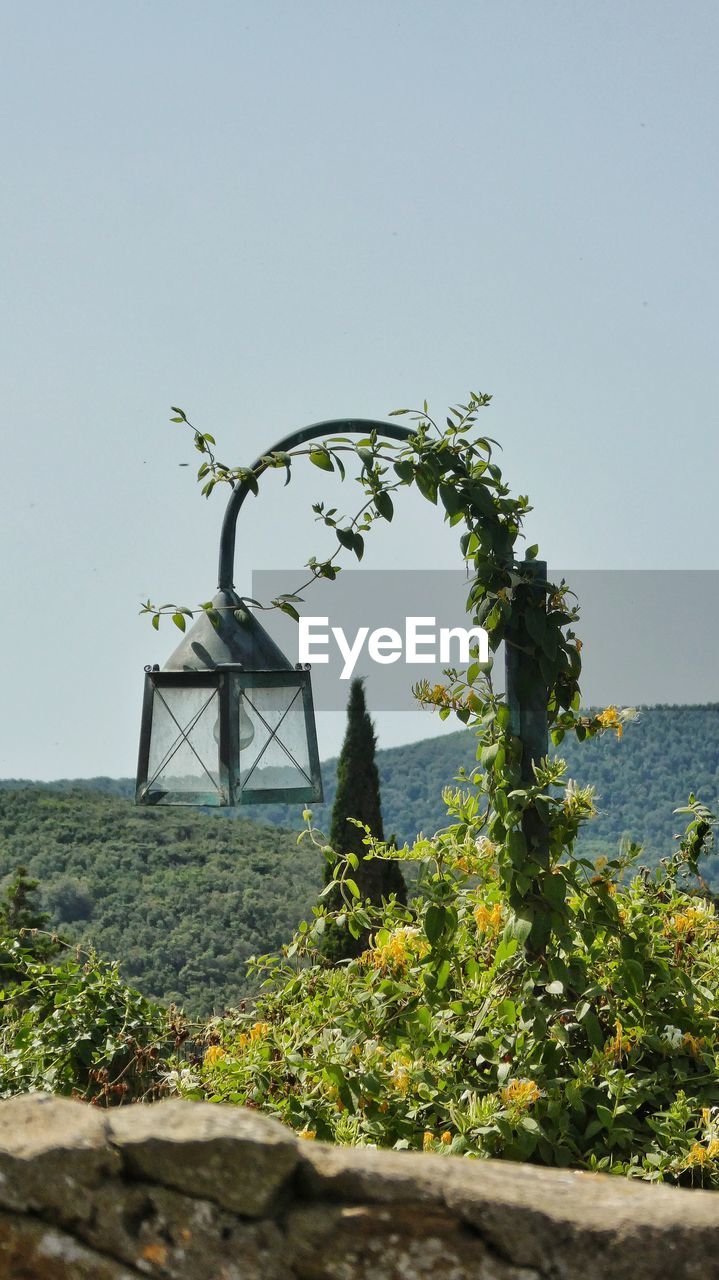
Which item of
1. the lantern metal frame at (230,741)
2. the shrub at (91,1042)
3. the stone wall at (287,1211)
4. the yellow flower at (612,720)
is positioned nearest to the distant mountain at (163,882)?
the shrub at (91,1042)

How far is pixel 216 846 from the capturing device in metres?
12.9

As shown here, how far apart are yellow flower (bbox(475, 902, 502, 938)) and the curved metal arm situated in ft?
3.04

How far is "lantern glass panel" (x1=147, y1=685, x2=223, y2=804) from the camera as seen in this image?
2.60 metres

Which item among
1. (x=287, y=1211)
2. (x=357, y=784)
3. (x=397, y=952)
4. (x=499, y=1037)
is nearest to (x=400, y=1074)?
(x=499, y=1037)

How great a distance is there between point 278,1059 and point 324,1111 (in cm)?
37

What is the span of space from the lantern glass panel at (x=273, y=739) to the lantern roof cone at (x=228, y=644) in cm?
6

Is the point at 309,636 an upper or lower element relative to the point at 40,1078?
upper

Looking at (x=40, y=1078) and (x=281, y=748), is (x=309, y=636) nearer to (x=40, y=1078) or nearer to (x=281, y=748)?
(x=281, y=748)

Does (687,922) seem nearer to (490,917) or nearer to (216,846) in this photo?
(490,917)

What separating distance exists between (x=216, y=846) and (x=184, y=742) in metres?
10.5

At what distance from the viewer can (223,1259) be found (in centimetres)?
130

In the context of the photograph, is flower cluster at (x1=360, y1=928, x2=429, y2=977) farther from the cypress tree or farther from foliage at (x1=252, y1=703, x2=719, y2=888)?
the cypress tree

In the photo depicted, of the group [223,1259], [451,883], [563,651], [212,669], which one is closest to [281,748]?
[212,669]

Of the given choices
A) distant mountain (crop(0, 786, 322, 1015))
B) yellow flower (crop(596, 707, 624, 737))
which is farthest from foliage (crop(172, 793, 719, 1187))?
distant mountain (crop(0, 786, 322, 1015))
